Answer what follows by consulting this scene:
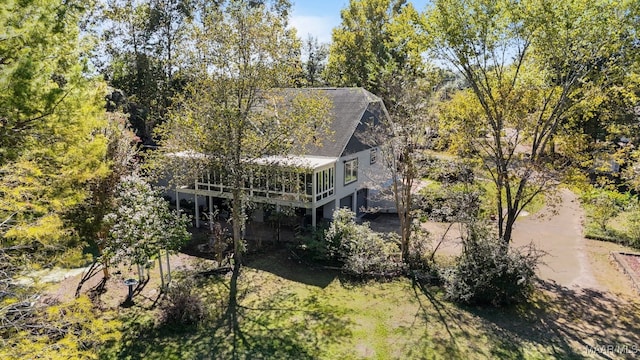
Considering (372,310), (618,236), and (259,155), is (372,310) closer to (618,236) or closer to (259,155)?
(259,155)

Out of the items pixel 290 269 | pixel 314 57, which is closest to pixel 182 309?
pixel 290 269

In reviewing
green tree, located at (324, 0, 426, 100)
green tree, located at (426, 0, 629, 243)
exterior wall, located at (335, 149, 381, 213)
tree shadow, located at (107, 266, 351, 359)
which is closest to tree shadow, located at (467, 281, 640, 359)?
green tree, located at (426, 0, 629, 243)

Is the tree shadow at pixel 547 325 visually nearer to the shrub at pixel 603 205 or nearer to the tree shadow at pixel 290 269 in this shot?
the tree shadow at pixel 290 269

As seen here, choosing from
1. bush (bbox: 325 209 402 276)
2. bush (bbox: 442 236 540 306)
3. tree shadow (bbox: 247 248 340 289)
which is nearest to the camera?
bush (bbox: 442 236 540 306)

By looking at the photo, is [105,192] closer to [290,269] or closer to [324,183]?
[290,269]

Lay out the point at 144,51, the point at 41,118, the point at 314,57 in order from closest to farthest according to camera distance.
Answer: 1. the point at 41,118
2. the point at 144,51
3. the point at 314,57

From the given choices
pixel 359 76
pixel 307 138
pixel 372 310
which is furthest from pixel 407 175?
pixel 359 76

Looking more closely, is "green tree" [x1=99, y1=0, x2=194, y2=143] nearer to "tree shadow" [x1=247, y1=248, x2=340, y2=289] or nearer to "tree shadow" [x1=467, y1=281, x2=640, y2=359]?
"tree shadow" [x1=247, y1=248, x2=340, y2=289]
